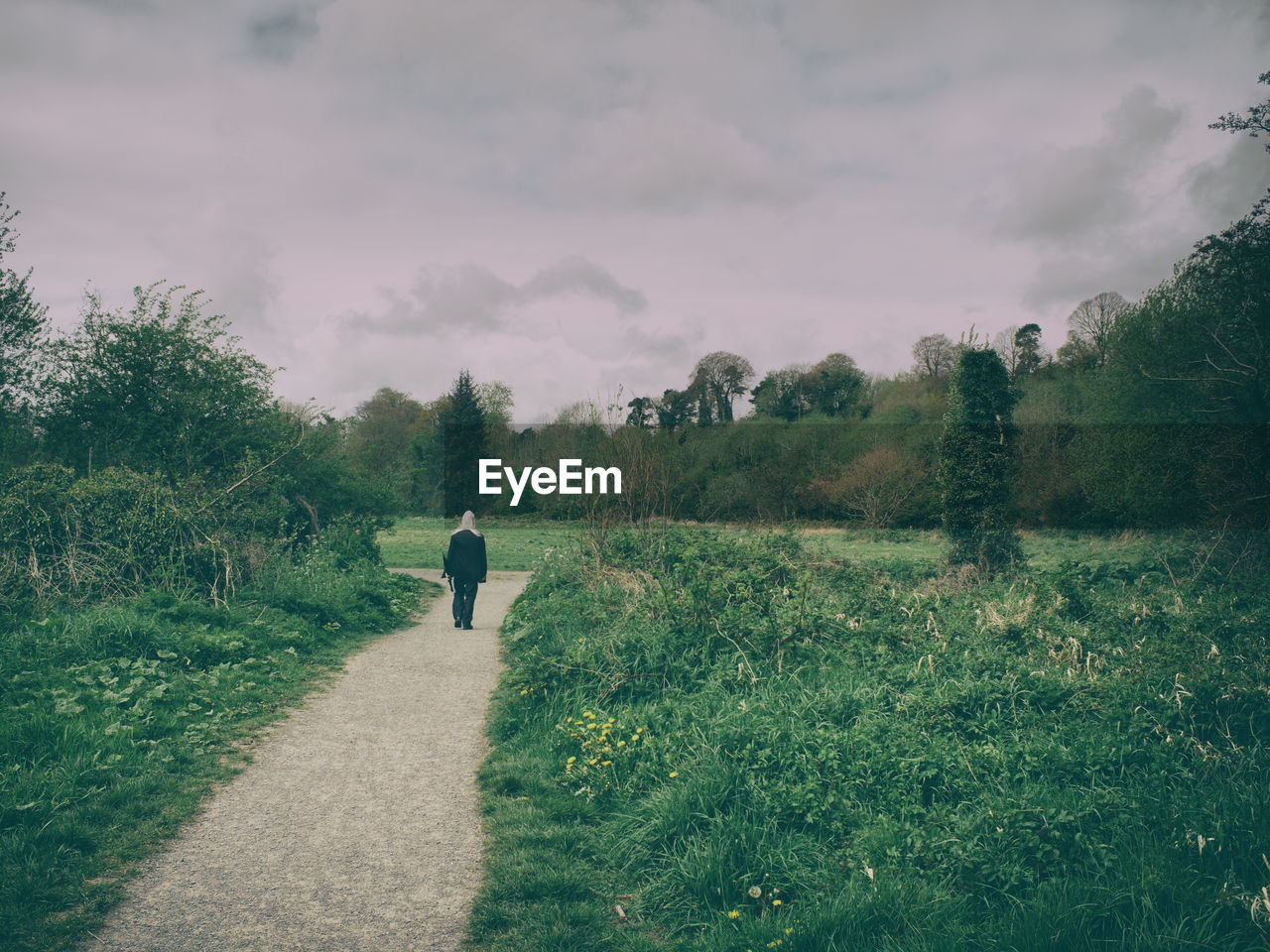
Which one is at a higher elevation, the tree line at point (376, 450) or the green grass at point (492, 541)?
the tree line at point (376, 450)

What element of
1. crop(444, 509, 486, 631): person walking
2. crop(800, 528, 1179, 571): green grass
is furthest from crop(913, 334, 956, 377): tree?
crop(444, 509, 486, 631): person walking

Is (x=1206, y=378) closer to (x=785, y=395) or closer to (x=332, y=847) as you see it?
(x=332, y=847)

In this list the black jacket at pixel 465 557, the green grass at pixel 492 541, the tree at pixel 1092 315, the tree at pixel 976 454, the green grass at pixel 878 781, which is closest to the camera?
the green grass at pixel 878 781

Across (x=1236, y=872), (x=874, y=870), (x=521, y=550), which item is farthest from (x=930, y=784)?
(x=521, y=550)

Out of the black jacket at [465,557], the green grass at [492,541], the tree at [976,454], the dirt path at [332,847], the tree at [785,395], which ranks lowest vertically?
the green grass at [492,541]

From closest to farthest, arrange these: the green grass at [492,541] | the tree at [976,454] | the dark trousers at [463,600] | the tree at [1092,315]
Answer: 1. the dark trousers at [463,600]
2. the tree at [976,454]
3. the green grass at [492,541]
4. the tree at [1092,315]

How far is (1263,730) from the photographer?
441 centimetres

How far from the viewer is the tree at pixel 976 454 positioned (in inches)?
635

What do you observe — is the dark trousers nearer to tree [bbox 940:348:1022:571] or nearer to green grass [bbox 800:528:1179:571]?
green grass [bbox 800:528:1179:571]

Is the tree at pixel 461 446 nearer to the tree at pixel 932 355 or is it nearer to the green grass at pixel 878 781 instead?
the tree at pixel 932 355

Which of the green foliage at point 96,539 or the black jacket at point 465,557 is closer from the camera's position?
the green foliage at point 96,539

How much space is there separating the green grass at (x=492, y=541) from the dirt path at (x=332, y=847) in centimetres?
620

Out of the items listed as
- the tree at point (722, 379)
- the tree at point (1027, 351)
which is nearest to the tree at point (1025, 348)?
the tree at point (1027, 351)

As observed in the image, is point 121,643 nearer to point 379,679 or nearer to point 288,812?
point 379,679
